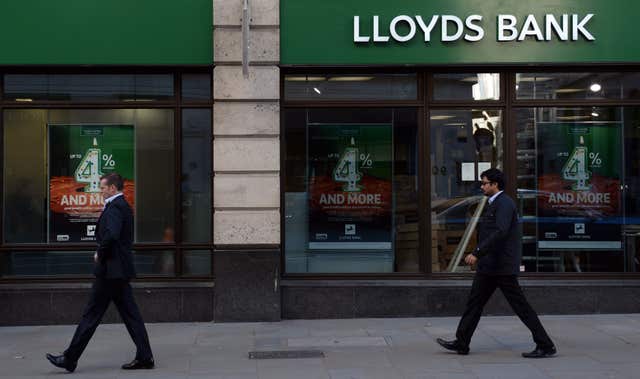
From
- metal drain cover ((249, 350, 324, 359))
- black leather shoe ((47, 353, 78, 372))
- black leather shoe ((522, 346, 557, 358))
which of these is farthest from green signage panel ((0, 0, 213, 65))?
black leather shoe ((522, 346, 557, 358))

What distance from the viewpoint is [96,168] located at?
11352 millimetres

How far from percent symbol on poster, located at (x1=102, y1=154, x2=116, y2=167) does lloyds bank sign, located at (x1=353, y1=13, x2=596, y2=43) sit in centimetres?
365

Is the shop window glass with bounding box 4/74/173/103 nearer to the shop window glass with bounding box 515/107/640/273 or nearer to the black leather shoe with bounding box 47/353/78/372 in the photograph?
the black leather shoe with bounding box 47/353/78/372

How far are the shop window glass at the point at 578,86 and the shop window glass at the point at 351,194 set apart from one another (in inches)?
63.3

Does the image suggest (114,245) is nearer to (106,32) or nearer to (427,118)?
(106,32)

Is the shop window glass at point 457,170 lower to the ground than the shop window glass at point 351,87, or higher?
lower

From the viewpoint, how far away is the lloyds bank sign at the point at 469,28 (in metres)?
11.0

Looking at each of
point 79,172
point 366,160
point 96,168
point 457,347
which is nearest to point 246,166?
point 366,160

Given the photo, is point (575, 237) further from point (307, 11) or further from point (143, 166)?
point (143, 166)

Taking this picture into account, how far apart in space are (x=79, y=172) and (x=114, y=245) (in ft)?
11.4

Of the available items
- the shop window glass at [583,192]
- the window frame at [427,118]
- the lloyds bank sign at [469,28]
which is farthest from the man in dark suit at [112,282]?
the shop window glass at [583,192]

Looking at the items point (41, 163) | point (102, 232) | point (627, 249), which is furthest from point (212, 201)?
point (627, 249)

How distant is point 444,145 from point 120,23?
15.0 feet

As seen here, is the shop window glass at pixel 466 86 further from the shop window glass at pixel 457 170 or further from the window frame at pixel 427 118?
the shop window glass at pixel 457 170
